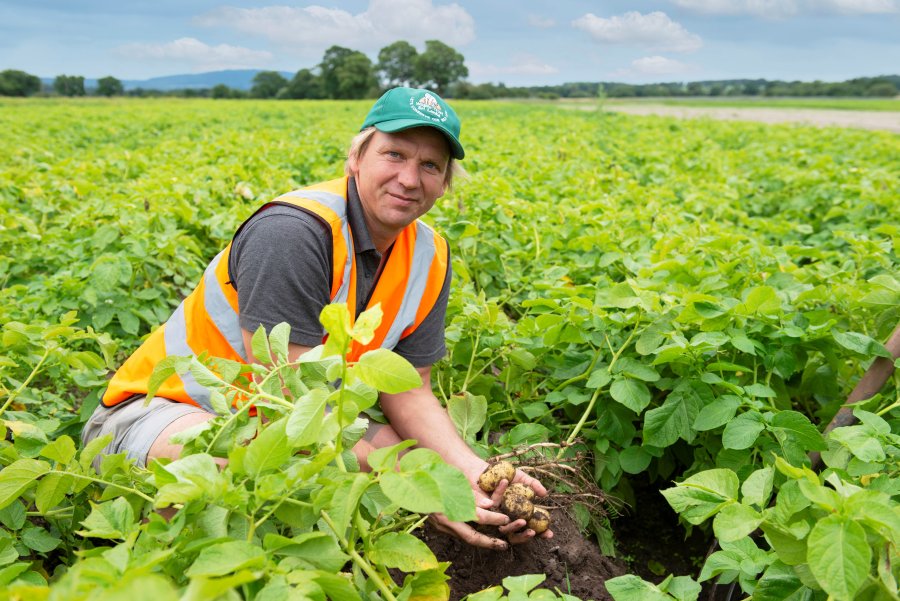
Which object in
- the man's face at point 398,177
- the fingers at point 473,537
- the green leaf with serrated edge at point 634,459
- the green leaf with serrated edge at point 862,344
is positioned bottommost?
the fingers at point 473,537

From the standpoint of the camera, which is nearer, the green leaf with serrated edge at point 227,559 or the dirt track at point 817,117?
the green leaf with serrated edge at point 227,559

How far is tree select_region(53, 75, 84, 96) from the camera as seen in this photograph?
6338 centimetres

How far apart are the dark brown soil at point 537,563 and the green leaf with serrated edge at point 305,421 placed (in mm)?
999

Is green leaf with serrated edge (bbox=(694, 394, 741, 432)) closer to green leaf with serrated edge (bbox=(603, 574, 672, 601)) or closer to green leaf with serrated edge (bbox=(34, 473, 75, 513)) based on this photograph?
green leaf with serrated edge (bbox=(603, 574, 672, 601))

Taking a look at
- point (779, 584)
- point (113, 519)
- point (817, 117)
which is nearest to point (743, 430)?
point (779, 584)

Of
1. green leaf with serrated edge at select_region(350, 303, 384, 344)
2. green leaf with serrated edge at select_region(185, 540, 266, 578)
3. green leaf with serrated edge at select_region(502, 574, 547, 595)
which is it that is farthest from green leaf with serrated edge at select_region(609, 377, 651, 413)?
green leaf with serrated edge at select_region(185, 540, 266, 578)

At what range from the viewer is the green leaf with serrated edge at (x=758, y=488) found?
1382mm

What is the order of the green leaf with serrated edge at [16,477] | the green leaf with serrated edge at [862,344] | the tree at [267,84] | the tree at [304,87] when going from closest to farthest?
the green leaf with serrated edge at [16,477] → the green leaf with serrated edge at [862,344] → the tree at [304,87] → the tree at [267,84]

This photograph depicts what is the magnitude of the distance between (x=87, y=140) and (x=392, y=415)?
1437 centimetres

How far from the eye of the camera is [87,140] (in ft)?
47.0

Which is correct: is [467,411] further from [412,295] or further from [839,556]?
[839,556]

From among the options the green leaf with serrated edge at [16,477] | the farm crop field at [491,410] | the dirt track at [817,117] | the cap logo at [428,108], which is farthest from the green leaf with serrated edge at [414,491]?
the dirt track at [817,117]

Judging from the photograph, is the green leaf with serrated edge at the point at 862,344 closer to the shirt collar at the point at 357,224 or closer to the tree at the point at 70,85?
the shirt collar at the point at 357,224

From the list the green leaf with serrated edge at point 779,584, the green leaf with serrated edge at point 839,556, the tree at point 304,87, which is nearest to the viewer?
the green leaf with serrated edge at point 839,556
